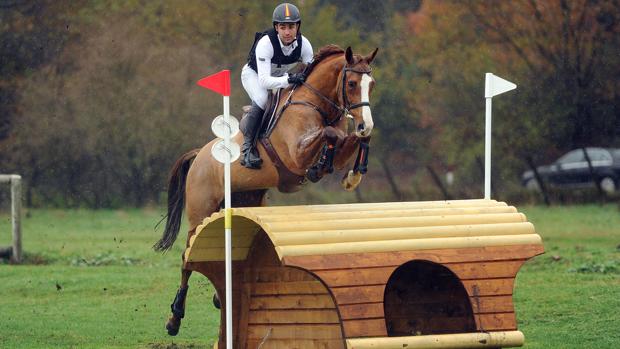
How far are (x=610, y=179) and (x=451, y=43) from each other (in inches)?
220

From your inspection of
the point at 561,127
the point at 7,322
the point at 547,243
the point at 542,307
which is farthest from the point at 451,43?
the point at 7,322

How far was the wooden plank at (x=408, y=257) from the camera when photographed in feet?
23.9

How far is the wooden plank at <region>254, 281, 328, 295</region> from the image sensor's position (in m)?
8.62

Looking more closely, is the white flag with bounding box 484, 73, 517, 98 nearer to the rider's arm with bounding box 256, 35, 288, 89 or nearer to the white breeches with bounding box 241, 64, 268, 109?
the rider's arm with bounding box 256, 35, 288, 89

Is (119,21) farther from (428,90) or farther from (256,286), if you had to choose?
(256,286)

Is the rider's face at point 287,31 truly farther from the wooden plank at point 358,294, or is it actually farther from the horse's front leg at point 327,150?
the wooden plank at point 358,294

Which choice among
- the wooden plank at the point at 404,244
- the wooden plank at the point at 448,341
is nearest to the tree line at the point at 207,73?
the wooden plank at the point at 404,244

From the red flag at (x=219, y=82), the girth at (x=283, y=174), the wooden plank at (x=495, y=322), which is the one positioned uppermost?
the red flag at (x=219, y=82)

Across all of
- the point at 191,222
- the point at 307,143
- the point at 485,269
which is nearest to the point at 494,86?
the point at 307,143

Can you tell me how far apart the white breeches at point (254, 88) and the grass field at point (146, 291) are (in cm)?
229

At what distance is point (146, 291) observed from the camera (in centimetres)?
1351

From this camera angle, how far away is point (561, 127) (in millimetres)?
22078

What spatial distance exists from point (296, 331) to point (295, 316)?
11cm

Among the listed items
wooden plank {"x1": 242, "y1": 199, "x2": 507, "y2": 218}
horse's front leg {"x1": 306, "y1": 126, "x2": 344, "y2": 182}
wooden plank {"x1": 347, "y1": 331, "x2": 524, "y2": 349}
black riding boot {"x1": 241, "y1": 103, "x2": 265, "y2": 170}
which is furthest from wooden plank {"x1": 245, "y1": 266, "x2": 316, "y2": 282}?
wooden plank {"x1": 347, "y1": 331, "x2": 524, "y2": 349}
